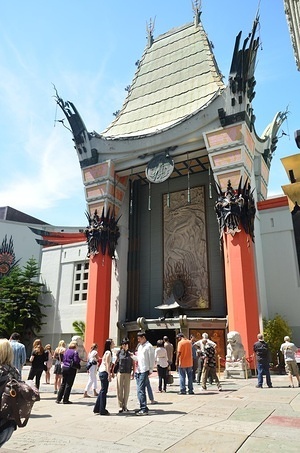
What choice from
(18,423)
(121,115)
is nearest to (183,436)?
(18,423)

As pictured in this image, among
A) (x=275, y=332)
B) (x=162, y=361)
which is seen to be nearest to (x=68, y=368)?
(x=162, y=361)

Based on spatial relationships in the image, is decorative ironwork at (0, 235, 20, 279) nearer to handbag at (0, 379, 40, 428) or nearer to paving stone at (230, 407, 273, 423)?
paving stone at (230, 407, 273, 423)

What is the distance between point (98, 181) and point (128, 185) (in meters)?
2.70

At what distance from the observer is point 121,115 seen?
2691cm

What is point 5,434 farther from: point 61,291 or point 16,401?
point 61,291

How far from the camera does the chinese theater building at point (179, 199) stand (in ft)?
60.8

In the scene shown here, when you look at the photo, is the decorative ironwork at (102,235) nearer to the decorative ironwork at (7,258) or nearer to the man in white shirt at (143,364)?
the decorative ironwork at (7,258)

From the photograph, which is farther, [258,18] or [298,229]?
[258,18]

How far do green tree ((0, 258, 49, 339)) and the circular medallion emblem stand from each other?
12.6 m

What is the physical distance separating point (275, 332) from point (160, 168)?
1136 centimetres

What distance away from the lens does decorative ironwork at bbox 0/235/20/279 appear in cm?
3175

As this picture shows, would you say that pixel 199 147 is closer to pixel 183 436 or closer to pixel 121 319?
pixel 121 319

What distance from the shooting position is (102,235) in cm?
2222

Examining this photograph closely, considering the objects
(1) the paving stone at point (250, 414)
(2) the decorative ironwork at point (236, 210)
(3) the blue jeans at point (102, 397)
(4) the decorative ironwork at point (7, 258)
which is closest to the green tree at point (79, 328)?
(4) the decorative ironwork at point (7, 258)
